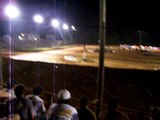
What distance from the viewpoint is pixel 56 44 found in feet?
169

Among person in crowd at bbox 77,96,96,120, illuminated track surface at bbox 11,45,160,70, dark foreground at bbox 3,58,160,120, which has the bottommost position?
dark foreground at bbox 3,58,160,120

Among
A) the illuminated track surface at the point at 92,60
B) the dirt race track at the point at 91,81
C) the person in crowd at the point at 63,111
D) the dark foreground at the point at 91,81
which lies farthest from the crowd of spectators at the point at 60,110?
the illuminated track surface at the point at 92,60

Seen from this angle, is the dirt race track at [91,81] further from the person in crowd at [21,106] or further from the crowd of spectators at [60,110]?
the person in crowd at [21,106]

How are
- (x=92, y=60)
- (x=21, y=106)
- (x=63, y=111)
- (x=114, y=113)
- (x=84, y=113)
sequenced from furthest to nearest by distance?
1. (x=92, y=60)
2. (x=84, y=113)
3. (x=21, y=106)
4. (x=114, y=113)
5. (x=63, y=111)

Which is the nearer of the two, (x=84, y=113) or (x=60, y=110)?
(x=60, y=110)

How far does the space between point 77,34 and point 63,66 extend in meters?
32.0

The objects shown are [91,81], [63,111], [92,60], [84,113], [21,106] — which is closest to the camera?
[63,111]

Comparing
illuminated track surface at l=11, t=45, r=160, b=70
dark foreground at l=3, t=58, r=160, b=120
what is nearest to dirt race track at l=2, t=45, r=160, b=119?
dark foreground at l=3, t=58, r=160, b=120

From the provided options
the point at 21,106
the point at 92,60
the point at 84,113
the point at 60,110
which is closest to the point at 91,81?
the point at 92,60

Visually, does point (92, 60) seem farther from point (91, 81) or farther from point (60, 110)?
point (60, 110)

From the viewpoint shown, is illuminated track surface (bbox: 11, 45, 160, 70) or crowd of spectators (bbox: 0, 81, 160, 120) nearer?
crowd of spectators (bbox: 0, 81, 160, 120)

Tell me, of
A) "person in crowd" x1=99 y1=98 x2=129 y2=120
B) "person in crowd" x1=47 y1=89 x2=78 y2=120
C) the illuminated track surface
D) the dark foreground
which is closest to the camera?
"person in crowd" x1=47 y1=89 x2=78 y2=120

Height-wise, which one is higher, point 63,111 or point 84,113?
point 63,111

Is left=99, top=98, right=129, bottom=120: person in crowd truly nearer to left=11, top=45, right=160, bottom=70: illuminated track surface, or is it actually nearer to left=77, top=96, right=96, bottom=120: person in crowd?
left=77, top=96, right=96, bottom=120: person in crowd
